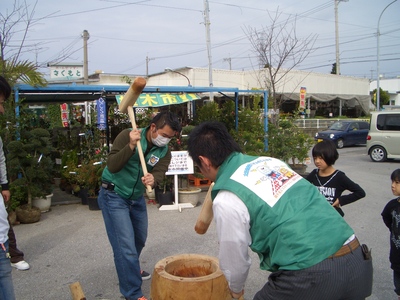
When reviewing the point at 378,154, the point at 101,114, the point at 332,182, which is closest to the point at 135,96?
the point at 332,182

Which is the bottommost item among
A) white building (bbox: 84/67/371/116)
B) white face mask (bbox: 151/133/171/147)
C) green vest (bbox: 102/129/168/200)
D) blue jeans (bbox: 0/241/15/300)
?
blue jeans (bbox: 0/241/15/300)

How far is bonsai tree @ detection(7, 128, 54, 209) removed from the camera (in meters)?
6.24

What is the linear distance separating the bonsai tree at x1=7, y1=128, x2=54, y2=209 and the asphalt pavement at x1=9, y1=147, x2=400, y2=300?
1.93 ft

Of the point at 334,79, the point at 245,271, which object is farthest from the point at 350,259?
the point at 334,79

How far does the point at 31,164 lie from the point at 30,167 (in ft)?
0.17

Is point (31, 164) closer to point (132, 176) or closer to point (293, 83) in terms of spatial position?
point (132, 176)

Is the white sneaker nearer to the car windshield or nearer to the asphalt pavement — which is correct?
the asphalt pavement

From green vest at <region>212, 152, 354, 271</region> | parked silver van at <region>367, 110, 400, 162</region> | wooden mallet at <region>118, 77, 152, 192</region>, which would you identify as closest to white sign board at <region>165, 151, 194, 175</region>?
wooden mallet at <region>118, 77, 152, 192</region>

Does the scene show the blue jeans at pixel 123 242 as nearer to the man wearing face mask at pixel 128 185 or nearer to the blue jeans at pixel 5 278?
the man wearing face mask at pixel 128 185

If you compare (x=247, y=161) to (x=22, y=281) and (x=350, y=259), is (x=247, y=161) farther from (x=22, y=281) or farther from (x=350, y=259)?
(x=22, y=281)

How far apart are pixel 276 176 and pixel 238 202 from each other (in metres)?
0.24

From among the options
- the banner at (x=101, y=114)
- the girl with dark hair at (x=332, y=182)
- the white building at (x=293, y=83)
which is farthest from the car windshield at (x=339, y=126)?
the girl with dark hair at (x=332, y=182)

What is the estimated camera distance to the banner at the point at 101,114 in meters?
8.14

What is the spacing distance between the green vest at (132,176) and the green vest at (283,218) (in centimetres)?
169
